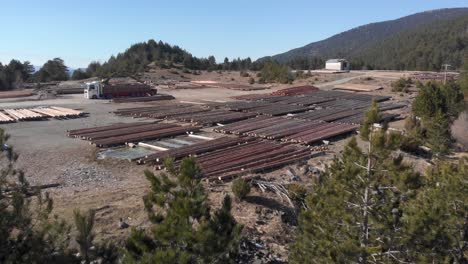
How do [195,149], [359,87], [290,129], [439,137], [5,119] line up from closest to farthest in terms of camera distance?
[195,149]
[439,137]
[290,129]
[5,119]
[359,87]

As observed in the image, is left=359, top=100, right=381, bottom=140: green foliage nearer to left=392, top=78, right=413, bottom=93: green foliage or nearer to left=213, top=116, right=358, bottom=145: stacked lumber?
left=213, top=116, right=358, bottom=145: stacked lumber

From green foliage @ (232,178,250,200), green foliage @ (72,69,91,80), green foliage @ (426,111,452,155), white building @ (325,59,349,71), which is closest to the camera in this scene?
green foliage @ (232,178,250,200)

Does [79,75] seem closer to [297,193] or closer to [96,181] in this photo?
[96,181]

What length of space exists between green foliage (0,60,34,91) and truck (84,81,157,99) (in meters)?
14.3

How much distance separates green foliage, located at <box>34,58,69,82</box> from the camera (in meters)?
65.5

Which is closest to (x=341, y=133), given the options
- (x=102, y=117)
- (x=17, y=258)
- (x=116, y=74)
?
(x=102, y=117)

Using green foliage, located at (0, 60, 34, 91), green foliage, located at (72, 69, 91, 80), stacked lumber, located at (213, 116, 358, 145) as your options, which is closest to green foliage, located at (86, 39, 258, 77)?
green foliage, located at (72, 69, 91, 80)

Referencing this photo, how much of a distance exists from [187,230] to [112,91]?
39.5 metres

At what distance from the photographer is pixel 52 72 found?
69312 mm

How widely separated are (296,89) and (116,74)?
26.0 meters

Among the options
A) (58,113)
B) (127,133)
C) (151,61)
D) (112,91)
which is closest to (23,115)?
(58,113)

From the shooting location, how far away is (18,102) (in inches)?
1583

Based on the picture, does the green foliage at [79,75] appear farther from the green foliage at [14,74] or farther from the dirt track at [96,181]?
the dirt track at [96,181]

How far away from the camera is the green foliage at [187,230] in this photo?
675cm
